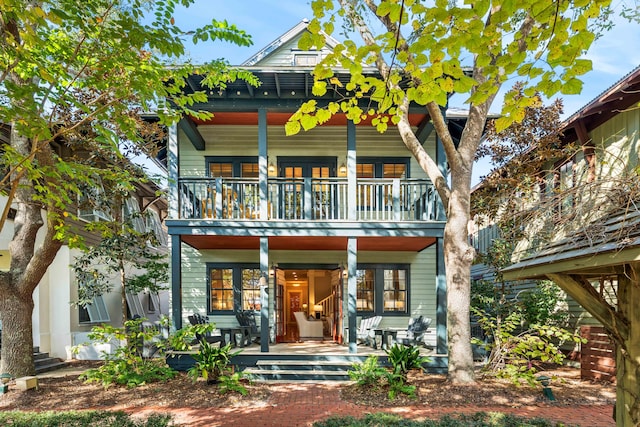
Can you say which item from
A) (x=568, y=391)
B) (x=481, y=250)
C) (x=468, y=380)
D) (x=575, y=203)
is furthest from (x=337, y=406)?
(x=481, y=250)

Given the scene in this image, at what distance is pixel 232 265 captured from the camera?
1120 cm

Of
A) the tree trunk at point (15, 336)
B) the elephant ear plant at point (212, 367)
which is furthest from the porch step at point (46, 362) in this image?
the elephant ear plant at point (212, 367)

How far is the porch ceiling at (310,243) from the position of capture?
31.0 ft

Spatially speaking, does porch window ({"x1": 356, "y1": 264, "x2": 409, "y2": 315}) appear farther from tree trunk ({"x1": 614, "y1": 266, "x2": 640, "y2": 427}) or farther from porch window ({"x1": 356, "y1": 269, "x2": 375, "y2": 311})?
tree trunk ({"x1": 614, "y1": 266, "x2": 640, "y2": 427})

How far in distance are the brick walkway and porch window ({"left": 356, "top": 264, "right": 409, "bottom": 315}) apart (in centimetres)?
463

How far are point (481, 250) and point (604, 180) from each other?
43.6 feet

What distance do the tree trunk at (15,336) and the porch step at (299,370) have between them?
4462 millimetres

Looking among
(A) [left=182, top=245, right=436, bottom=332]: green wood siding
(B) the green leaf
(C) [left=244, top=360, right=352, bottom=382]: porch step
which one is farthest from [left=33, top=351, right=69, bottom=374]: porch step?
(B) the green leaf

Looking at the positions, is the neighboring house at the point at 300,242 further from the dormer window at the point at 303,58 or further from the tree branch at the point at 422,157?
the tree branch at the point at 422,157

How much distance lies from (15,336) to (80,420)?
184 inches

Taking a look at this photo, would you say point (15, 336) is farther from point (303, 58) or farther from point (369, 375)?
point (303, 58)

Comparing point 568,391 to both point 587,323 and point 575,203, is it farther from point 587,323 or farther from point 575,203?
point 575,203

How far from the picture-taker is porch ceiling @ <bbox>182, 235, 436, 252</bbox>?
31.0 feet

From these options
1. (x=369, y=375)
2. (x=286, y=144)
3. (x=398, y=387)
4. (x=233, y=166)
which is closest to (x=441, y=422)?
(x=398, y=387)
